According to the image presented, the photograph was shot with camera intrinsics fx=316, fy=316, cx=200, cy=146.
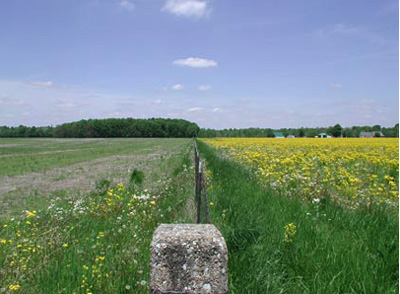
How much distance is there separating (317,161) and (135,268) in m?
9.07

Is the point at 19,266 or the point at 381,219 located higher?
the point at 381,219

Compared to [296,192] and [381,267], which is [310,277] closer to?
[381,267]

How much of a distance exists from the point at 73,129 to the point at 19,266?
490 ft

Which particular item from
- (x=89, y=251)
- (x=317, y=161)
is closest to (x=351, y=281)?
(x=89, y=251)

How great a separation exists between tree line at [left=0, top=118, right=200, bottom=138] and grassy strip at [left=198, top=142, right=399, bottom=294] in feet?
479

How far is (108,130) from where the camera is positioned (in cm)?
14800

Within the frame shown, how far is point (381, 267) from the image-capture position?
3074mm

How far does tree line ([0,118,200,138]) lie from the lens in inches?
5453

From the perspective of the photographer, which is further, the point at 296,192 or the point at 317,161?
the point at 317,161

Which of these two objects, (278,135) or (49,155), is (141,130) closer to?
(278,135)

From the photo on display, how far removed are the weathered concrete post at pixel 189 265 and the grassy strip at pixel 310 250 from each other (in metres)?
1.12

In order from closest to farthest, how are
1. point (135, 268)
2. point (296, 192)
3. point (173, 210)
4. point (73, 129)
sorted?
point (135, 268), point (173, 210), point (296, 192), point (73, 129)

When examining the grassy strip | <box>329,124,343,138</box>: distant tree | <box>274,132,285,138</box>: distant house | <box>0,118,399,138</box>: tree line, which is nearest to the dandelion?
the grassy strip

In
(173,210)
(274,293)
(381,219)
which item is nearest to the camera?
(274,293)
